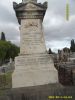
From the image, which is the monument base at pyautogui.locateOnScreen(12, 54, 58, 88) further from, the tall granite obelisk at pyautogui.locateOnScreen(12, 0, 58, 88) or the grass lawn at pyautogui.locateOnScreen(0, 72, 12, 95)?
the grass lawn at pyautogui.locateOnScreen(0, 72, 12, 95)

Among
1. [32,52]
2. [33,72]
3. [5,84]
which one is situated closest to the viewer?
[33,72]

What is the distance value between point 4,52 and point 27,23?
82.8 m

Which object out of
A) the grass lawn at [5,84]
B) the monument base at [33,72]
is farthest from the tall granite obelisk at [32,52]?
the grass lawn at [5,84]

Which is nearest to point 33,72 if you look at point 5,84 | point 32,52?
point 32,52

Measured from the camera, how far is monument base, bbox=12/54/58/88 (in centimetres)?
1320

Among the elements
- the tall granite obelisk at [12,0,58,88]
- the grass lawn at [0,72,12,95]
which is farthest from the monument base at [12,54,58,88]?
the grass lawn at [0,72,12,95]

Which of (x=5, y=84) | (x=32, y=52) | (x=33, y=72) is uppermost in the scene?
(x=32, y=52)

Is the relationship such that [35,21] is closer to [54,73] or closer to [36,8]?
[36,8]

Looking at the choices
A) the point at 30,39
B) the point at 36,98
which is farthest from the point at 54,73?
the point at 36,98

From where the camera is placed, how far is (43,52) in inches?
541

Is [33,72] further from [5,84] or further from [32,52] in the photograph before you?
[5,84]

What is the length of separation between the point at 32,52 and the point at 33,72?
3.20 ft

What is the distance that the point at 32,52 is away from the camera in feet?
45.0

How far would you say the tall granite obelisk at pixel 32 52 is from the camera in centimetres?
1323
